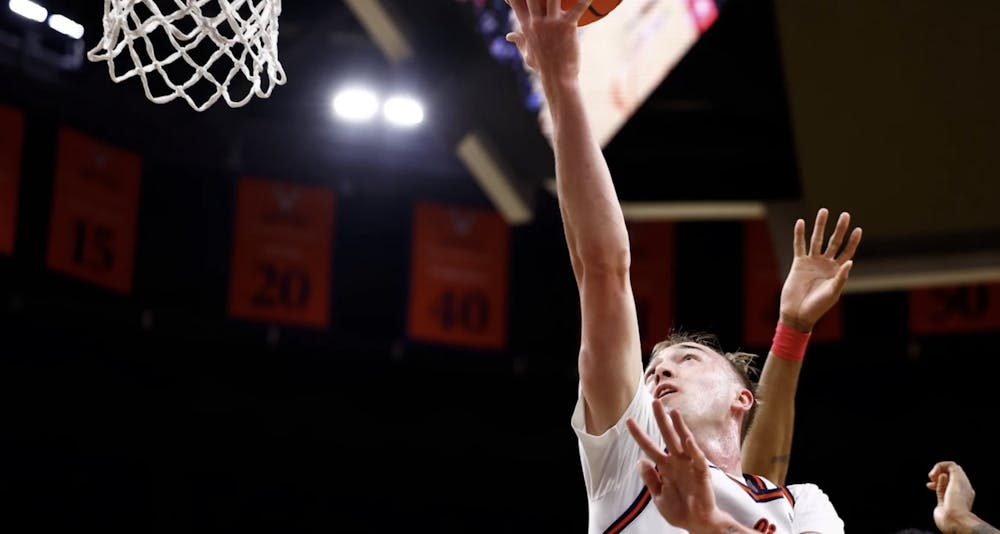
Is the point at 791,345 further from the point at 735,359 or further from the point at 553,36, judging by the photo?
the point at 553,36

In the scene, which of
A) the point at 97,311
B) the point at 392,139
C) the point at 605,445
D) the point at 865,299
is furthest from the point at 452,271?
the point at 605,445

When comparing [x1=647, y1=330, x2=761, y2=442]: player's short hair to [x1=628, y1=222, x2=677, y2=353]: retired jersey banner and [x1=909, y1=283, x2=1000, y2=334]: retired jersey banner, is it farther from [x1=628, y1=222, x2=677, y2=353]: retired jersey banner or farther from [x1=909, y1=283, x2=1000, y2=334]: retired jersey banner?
[x1=909, y1=283, x2=1000, y2=334]: retired jersey banner

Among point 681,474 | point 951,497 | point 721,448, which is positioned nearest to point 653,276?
point 951,497

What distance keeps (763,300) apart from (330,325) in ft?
10.8

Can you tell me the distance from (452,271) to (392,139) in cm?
139

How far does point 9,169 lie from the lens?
291 inches

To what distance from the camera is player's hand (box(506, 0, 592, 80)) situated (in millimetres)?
2174

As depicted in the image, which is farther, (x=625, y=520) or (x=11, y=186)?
(x=11, y=186)

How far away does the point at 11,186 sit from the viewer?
739 centimetres

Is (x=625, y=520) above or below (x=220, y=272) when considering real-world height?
below

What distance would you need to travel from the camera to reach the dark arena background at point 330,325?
27.0 feet

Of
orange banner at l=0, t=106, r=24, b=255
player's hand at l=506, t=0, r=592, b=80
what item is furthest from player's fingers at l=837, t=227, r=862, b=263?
orange banner at l=0, t=106, r=24, b=255

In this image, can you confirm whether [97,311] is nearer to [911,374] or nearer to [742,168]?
[742,168]

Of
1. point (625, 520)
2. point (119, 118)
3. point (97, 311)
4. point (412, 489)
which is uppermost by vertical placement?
point (119, 118)
